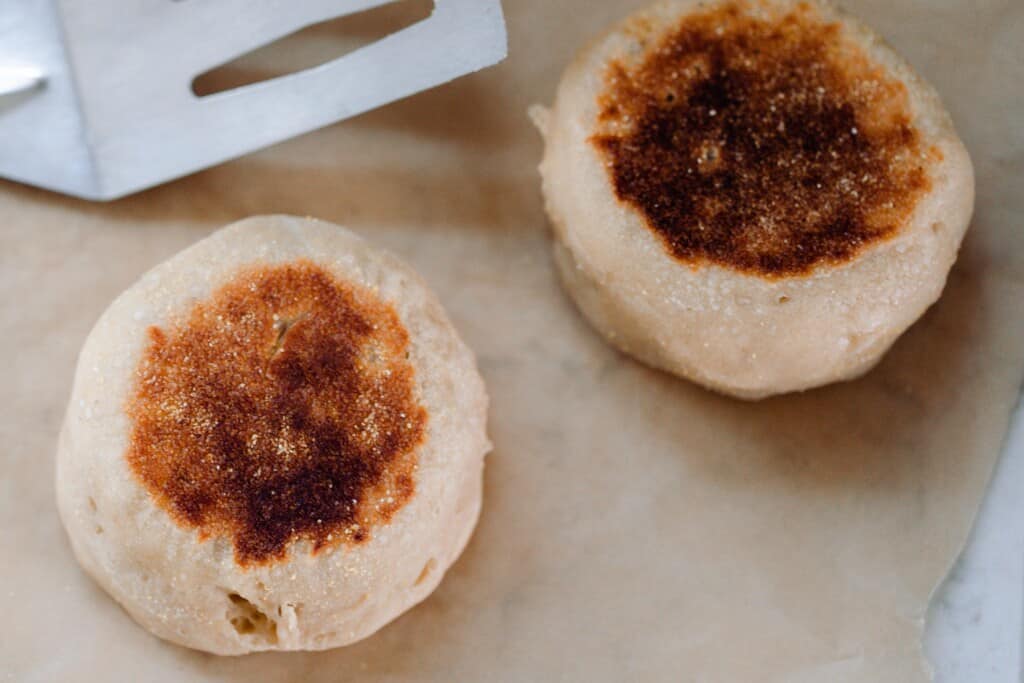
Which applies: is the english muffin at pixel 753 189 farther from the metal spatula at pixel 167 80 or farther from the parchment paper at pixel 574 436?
the metal spatula at pixel 167 80

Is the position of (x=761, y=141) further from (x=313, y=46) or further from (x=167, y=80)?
(x=167, y=80)

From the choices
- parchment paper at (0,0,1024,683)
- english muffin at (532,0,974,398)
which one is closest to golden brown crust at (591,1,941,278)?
english muffin at (532,0,974,398)

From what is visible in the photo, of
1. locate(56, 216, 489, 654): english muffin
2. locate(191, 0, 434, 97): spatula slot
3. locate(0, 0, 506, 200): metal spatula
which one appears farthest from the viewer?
locate(191, 0, 434, 97): spatula slot

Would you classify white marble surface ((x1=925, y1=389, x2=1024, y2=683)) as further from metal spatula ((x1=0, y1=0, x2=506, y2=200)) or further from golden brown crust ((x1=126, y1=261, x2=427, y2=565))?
metal spatula ((x1=0, y1=0, x2=506, y2=200))

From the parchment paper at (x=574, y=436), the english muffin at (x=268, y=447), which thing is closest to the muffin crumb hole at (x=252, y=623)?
the english muffin at (x=268, y=447)

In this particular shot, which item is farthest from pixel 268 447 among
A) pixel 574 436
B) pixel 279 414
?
pixel 574 436

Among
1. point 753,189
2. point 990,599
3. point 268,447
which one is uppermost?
point 753,189
